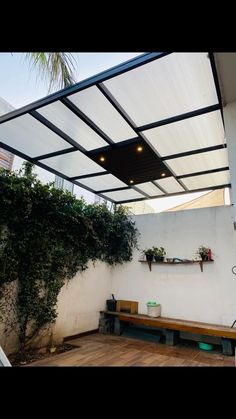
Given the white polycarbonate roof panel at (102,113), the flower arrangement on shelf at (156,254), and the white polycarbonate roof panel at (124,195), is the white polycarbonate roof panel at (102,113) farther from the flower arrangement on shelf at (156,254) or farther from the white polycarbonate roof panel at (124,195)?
the flower arrangement on shelf at (156,254)

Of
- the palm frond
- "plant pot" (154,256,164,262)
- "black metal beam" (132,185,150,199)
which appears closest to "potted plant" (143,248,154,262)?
"plant pot" (154,256,164,262)

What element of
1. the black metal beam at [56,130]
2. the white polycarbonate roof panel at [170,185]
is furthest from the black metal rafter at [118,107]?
the white polycarbonate roof panel at [170,185]

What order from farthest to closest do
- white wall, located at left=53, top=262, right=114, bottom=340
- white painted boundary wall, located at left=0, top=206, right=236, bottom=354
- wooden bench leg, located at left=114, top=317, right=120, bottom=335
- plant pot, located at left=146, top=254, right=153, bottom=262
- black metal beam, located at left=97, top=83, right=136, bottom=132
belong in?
plant pot, located at left=146, top=254, right=153, bottom=262
wooden bench leg, located at left=114, top=317, right=120, bottom=335
white painted boundary wall, located at left=0, top=206, right=236, bottom=354
white wall, located at left=53, top=262, right=114, bottom=340
black metal beam, located at left=97, top=83, right=136, bottom=132

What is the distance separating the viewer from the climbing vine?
3439 millimetres

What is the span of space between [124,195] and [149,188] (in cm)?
77

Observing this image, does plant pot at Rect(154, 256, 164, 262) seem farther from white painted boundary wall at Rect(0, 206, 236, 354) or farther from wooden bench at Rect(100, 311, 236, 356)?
wooden bench at Rect(100, 311, 236, 356)

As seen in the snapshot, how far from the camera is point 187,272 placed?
5.01 m

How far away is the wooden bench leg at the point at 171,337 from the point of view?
4469 mm

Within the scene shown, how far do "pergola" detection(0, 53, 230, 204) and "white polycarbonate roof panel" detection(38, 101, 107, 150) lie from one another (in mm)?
14

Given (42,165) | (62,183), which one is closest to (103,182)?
(62,183)
